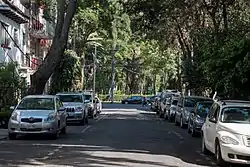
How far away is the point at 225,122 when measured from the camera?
14.4 m

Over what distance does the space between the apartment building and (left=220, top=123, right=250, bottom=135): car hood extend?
2255 centimetres

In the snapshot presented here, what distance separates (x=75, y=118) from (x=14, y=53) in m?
12.1

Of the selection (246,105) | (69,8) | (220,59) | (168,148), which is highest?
(69,8)

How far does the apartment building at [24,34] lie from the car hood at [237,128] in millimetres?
22555

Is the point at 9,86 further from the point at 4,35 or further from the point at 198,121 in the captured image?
the point at 198,121

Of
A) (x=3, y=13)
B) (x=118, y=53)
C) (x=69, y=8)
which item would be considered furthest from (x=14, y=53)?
(x=118, y=53)

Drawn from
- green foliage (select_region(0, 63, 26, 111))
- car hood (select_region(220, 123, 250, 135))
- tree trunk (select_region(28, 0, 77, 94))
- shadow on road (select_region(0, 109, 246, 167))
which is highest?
tree trunk (select_region(28, 0, 77, 94))

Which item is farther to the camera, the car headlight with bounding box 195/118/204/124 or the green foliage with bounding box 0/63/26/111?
the green foliage with bounding box 0/63/26/111

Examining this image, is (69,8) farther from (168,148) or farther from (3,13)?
(168,148)

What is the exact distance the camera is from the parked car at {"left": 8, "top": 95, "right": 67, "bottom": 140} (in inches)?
797

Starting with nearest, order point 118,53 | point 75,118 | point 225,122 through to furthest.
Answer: point 225,122, point 75,118, point 118,53

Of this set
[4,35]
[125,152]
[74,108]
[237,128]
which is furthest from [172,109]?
[237,128]

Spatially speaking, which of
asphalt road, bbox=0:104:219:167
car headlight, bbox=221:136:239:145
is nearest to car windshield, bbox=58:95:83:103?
asphalt road, bbox=0:104:219:167

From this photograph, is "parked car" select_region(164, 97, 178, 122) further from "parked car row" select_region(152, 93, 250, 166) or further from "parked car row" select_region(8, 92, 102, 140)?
"parked car row" select_region(152, 93, 250, 166)
